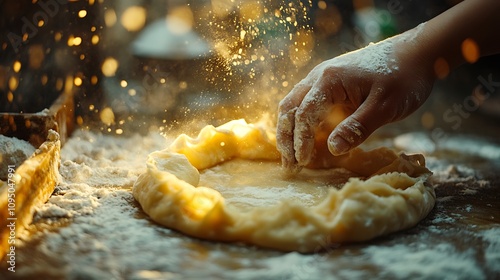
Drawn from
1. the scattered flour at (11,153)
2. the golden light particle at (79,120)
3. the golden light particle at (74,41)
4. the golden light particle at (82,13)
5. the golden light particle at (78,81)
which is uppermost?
the golden light particle at (82,13)

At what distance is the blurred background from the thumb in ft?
3.87

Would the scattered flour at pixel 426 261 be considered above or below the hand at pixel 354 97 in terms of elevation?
below

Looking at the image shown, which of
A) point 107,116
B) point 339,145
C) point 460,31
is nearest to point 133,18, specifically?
point 107,116

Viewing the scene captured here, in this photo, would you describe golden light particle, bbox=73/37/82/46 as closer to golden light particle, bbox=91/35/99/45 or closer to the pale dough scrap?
golden light particle, bbox=91/35/99/45

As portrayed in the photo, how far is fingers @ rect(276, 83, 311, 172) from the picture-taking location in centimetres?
207

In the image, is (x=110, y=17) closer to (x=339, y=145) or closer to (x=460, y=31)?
(x=339, y=145)

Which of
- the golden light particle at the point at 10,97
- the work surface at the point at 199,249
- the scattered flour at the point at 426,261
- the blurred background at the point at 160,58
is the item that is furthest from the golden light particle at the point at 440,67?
the golden light particle at the point at 10,97

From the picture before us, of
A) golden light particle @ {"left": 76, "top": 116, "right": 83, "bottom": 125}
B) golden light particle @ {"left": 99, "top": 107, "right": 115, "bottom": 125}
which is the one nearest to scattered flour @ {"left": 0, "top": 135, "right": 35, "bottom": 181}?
golden light particle @ {"left": 76, "top": 116, "right": 83, "bottom": 125}

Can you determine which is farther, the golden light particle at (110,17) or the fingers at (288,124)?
the golden light particle at (110,17)

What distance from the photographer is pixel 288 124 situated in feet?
6.78

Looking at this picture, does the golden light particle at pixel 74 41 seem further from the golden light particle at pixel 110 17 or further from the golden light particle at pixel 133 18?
the golden light particle at pixel 133 18

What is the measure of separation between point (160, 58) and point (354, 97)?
5.37ft

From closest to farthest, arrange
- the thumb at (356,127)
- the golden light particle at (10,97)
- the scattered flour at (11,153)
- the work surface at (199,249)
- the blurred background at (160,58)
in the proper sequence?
1. the work surface at (199,249)
2. the thumb at (356,127)
3. the scattered flour at (11,153)
4. the golden light particle at (10,97)
5. the blurred background at (160,58)

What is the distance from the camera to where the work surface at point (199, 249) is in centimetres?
129
